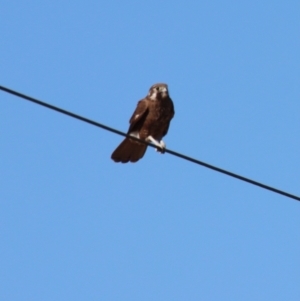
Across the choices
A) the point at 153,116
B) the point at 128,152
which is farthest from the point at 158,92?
the point at 128,152

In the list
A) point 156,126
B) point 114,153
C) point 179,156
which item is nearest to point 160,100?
point 156,126

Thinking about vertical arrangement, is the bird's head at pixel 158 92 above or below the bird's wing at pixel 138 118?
above

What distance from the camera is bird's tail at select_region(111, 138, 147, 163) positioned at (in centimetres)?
850

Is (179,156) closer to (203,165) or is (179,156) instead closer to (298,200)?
(203,165)

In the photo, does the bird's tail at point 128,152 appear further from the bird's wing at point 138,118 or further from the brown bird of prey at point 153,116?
the bird's wing at point 138,118

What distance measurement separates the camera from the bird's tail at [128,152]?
850 cm

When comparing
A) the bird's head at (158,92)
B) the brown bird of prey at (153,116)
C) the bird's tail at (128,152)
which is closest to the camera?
the bird's tail at (128,152)

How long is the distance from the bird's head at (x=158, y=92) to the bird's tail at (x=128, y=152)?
760 mm

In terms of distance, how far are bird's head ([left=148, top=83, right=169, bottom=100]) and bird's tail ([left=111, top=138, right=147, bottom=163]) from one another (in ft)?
2.49

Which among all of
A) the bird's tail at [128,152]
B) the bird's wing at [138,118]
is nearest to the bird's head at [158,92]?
the bird's wing at [138,118]

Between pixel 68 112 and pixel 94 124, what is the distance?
0.82 ft

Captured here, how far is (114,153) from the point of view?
336 inches

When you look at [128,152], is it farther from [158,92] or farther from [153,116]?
[158,92]

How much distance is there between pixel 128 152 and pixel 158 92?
933 millimetres
